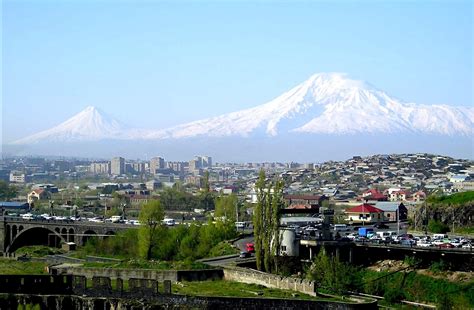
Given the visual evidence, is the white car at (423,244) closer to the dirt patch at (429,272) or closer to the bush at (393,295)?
the dirt patch at (429,272)

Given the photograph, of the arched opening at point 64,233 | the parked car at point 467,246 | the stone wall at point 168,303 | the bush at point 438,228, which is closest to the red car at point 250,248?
the parked car at point 467,246

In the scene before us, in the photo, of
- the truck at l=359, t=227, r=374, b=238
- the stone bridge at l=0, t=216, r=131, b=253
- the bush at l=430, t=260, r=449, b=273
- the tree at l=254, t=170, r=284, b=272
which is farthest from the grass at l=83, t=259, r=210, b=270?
the stone bridge at l=0, t=216, r=131, b=253

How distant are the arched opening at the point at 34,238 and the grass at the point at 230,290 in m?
70.2

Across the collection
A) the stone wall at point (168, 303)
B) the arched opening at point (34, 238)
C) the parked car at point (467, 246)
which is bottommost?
the arched opening at point (34, 238)

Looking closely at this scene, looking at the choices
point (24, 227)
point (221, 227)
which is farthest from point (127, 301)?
point (24, 227)

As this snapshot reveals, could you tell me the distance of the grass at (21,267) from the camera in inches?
2252

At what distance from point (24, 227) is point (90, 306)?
254 ft

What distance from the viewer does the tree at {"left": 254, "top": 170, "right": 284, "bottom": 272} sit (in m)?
57.0

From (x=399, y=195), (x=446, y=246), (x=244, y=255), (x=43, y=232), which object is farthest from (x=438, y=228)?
(x=399, y=195)

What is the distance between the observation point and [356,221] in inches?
4082

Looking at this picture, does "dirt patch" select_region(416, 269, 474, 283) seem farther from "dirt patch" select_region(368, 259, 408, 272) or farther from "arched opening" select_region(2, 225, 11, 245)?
"arched opening" select_region(2, 225, 11, 245)

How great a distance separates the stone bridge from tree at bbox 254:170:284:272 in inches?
1977

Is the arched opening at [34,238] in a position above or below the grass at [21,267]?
below

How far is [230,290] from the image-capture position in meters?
45.6
